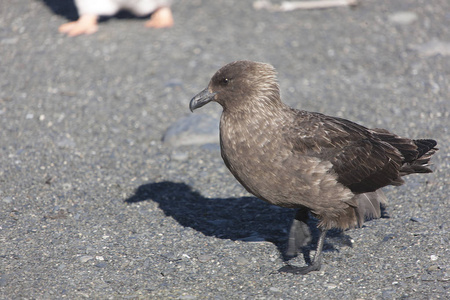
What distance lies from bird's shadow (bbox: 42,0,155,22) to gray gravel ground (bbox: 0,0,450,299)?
0.06 metres

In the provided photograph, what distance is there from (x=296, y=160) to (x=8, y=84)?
5.14m

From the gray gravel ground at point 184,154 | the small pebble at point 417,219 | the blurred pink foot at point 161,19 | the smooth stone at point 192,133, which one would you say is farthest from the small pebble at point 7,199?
the blurred pink foot at point 161,19

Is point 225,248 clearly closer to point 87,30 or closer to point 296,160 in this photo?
point 296,160

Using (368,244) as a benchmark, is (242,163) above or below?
above

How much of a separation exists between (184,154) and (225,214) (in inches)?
49.3

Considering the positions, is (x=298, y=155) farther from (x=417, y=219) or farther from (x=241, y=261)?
(x=417, y=219)

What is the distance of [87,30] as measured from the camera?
933cm

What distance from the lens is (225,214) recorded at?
5.64m

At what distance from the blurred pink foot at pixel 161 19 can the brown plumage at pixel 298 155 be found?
4911 mm

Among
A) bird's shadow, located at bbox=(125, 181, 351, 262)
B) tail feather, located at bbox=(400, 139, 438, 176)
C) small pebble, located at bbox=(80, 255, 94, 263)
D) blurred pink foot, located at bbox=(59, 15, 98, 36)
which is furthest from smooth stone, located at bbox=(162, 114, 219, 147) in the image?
blurred pink foot, located at bbox=(59, 15, 98, 36)

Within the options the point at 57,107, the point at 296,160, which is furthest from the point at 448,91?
the point at 57,107

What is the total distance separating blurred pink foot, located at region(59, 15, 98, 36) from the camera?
9297mm

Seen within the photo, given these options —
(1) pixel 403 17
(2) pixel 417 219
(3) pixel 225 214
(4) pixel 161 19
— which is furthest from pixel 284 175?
(1) pixel 403 17

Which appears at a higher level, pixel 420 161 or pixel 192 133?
pixel 420 161
